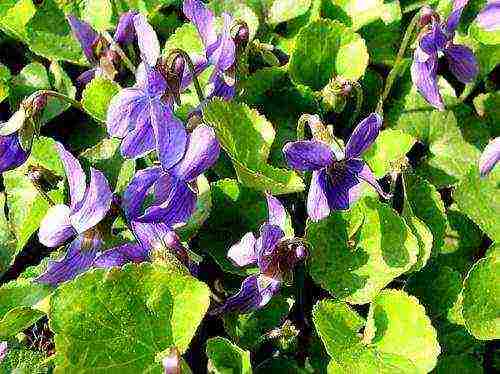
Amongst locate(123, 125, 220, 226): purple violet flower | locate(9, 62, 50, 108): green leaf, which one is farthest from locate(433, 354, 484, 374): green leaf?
locate(9, 62, 50, 108): green leaf

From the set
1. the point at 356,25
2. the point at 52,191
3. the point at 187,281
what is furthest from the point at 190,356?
the point at 356,25

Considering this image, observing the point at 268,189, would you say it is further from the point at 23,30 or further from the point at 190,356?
the point at 23,30

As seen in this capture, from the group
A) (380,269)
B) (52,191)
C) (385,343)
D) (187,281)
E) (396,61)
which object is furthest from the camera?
(396,61)

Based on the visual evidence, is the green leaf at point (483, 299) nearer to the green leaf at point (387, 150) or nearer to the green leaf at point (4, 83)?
the green leaf at point (387, 150)

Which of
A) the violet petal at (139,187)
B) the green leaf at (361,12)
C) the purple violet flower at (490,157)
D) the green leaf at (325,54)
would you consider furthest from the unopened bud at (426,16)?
the violet petal at (139,187)

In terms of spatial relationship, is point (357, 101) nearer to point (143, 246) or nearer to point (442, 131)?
point (442, 131)
